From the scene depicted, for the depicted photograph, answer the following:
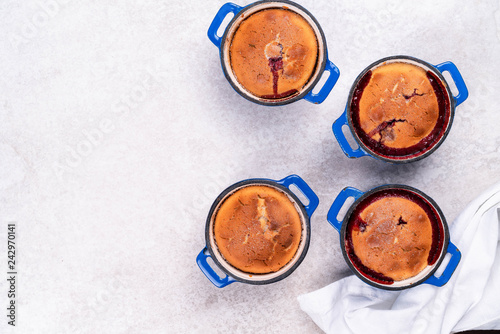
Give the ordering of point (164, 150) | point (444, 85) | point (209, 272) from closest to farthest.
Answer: point (444, 85)
point (209, 272)
point (164, 150)

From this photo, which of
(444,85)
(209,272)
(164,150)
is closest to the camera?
(444,85)

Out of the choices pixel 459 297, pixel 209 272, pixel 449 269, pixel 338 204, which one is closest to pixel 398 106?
pixel 338 204

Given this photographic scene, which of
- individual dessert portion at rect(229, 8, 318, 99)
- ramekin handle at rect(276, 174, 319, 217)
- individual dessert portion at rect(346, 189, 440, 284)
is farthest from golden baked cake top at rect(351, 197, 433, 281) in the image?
individual dessert portion at rect(229, 8, 318, 99)

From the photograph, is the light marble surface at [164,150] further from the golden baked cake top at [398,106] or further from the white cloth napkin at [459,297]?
the golden baked cake top at [398,106]

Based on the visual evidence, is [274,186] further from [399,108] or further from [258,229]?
[399,108]

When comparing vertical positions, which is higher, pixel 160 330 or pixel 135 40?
pixel 135 40

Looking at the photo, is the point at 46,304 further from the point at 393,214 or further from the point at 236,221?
the point at 393,214

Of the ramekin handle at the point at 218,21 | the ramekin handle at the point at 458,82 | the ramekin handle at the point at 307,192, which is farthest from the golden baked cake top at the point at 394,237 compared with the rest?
the ramekin handle at the point at 218,21

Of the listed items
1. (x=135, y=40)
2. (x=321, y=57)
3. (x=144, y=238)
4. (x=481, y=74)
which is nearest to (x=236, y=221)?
(x=144, y=238)
